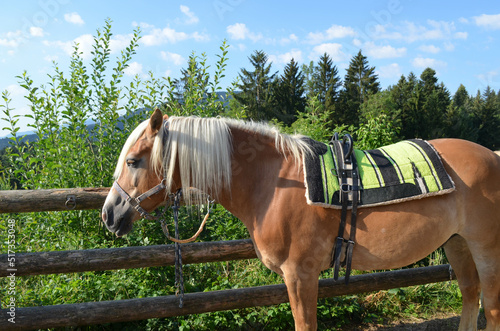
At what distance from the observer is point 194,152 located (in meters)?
2.41

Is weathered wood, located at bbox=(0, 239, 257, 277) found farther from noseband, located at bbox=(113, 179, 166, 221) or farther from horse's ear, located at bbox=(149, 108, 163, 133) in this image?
horse's ear, located at bbox=(149, 108, 163, 133)

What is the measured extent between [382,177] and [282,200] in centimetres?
75

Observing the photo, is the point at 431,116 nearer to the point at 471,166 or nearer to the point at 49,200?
the point at 471,166

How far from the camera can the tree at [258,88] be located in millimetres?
48188

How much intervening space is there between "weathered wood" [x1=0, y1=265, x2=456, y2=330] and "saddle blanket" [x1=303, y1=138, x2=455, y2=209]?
5.28ft

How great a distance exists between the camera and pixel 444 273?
423cm

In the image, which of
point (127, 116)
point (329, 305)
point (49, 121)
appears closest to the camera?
point (329, 305)

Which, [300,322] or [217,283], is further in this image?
[217,283]

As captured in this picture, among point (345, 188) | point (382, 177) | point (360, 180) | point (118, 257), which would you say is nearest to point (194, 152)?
point (345, 188)

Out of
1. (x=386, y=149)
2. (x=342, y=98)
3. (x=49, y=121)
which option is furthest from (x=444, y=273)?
(x=342, y=98)

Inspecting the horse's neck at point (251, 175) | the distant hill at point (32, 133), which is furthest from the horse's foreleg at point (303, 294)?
the distant hill at point (32, 133)

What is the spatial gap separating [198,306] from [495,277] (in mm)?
2541

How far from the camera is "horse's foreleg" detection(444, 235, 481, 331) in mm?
3170

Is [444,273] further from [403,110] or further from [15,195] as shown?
[403,110]
